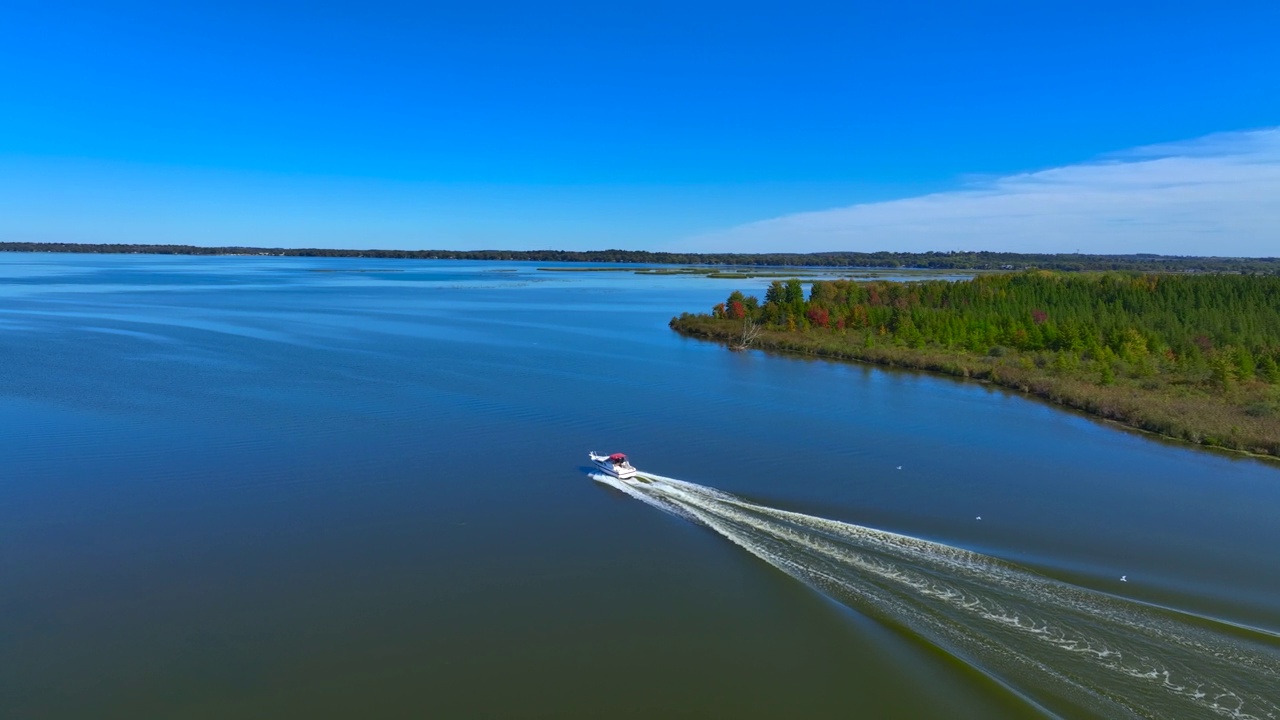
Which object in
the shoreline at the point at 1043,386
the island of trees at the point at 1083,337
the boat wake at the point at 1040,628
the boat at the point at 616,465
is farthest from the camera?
the island of trees at the point at 1083,337

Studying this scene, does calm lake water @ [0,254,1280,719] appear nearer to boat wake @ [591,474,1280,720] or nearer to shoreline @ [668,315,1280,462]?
boat wake @ [591,474,1280,720]

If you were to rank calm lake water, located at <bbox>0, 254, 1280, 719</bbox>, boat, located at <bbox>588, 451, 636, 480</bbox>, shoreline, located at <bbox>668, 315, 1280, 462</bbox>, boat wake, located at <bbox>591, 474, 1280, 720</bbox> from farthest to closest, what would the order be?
shoreline, located at <bbox>668, 315, 1280, 462</bbox>, boat, located at <bbox>588, 451, 636, 480</bbox>, calm lake water, located at <bbox>0, 254, 1280, 719</bbox>, boat wake, located at <bbox>591, 474, 1280, 720</bbox>

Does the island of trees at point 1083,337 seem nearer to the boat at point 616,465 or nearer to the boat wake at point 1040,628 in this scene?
the boat wake at point 1040,628

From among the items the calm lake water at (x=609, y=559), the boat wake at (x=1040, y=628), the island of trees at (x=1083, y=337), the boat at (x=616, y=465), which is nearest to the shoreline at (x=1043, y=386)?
the island of trees at (x=1083, y=337)

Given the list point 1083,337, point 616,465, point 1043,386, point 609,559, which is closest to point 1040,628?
point 609,559

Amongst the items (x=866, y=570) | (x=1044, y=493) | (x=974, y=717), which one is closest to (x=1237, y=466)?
(x=1044, y=493)

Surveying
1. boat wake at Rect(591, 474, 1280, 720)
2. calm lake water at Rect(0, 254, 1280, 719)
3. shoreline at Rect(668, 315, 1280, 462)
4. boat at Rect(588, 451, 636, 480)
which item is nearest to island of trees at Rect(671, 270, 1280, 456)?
shoreline at Rect(668, 315, 1280, 462)

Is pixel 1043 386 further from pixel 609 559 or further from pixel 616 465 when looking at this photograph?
pixel 609 559
